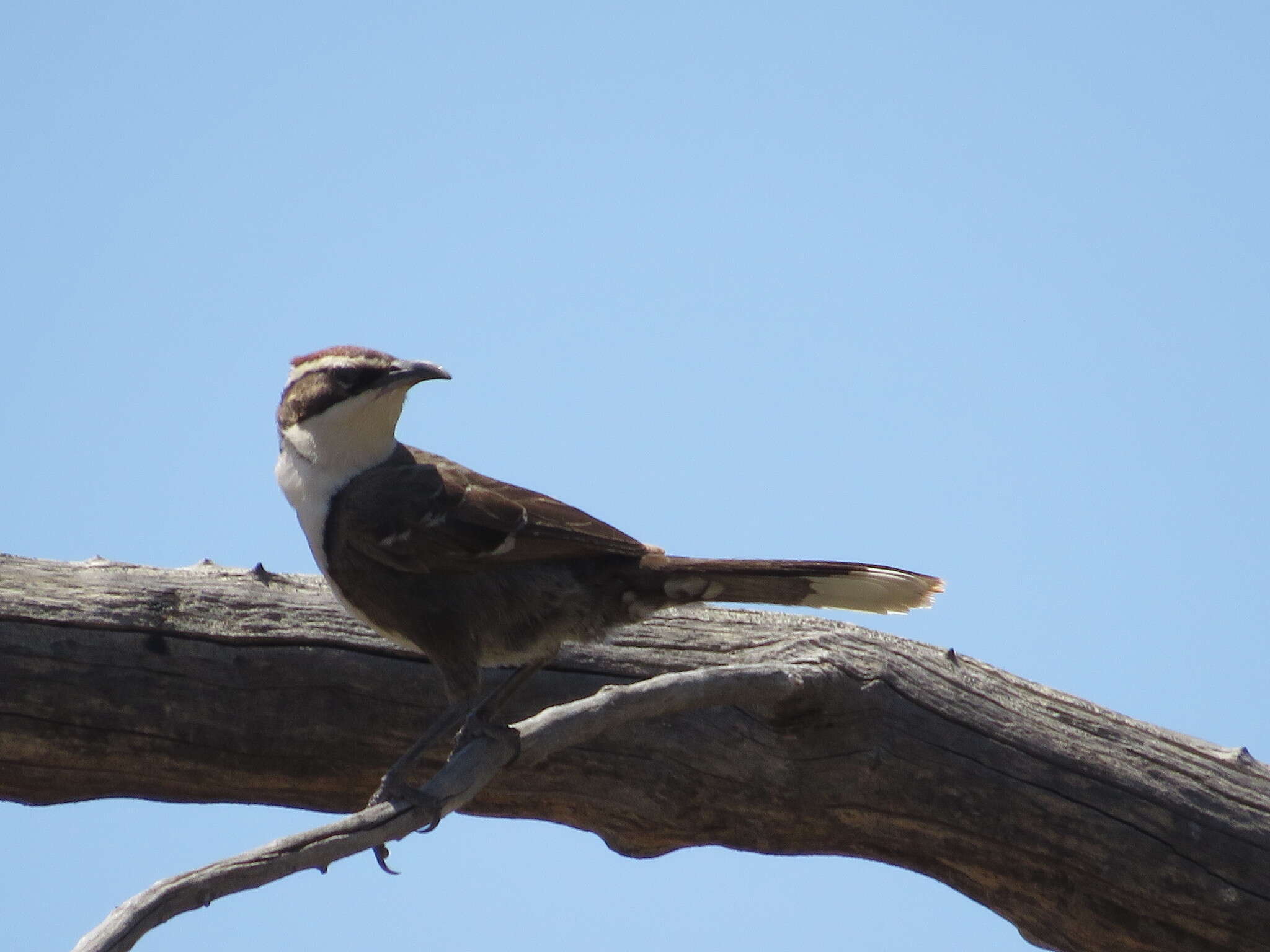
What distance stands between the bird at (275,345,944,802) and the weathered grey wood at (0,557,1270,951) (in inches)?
17.0

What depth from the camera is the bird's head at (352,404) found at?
14.8 feet

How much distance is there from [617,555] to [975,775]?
160 cm

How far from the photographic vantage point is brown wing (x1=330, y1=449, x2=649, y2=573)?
4.38m

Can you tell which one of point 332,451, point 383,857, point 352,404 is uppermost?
point 352,404

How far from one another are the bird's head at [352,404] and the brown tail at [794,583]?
1.07m

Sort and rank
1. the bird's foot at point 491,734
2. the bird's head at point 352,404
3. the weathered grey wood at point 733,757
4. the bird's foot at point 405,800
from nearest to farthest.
Answer: the bird's foot at point 405,800 < the bird's foot at point 491,734 < the bird's head at point 352,404 < the weathered grey wood at point 733,757

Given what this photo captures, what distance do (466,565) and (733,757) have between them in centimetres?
129

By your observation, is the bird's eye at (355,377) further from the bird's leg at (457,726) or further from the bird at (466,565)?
the bird's leg at (457,726)

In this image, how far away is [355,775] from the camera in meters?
4.81

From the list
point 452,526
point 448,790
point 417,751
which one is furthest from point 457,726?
point 448,790

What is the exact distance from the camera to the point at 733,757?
4.81m

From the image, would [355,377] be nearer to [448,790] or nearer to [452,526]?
[452,526]

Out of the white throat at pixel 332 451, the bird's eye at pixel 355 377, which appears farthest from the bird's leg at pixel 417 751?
the bird's eye at pixel 355 377

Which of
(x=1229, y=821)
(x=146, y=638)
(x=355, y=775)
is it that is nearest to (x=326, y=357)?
(x=146, y=638)
